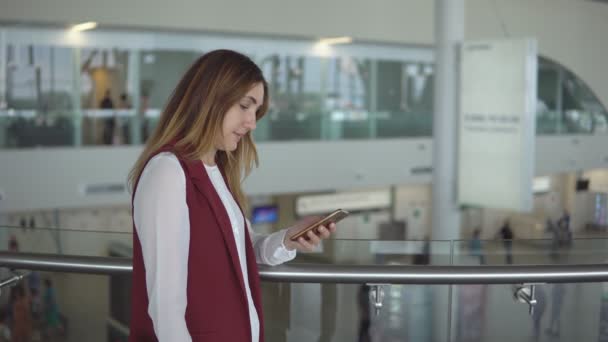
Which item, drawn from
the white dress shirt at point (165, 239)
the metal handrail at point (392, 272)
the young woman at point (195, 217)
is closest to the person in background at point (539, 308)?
the metal handrail at point (392, 272)

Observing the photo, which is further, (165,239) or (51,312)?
(51,312)

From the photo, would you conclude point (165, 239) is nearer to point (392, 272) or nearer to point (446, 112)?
point (392, 272)

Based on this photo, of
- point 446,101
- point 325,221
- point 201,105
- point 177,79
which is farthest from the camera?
point 177,79

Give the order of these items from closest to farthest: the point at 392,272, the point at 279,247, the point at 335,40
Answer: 1. the point at 279,247
2. the point at 392,272
3. the point at 335,40

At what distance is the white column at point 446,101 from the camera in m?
14.6

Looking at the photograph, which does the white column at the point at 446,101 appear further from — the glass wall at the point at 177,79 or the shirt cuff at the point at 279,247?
the shirt cuff at the point at 279,247

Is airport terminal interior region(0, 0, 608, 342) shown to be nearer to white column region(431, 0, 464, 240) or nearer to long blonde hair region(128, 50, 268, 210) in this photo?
white column region(431, 0, 464, 240)

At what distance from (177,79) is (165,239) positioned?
16.6m

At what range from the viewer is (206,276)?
242cm

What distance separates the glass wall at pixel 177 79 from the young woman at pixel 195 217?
14753 mm

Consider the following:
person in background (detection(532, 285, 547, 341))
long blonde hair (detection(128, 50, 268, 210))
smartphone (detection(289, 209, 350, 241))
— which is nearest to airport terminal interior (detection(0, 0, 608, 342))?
person in background (detection(532, 285, 547, 341))

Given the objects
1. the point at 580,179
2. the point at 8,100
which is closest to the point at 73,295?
the point at 8,100

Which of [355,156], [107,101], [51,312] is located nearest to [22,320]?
[51,312]

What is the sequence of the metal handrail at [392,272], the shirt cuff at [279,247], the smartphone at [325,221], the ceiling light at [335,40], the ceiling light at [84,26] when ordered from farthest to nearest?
1. the ceiling light at [335,40]
2. the ceiling light at [84,26]
3. the metal handrail at [392,272]
4. the shirt cuff at [279,247]
5. the smartphone at [325,221]
